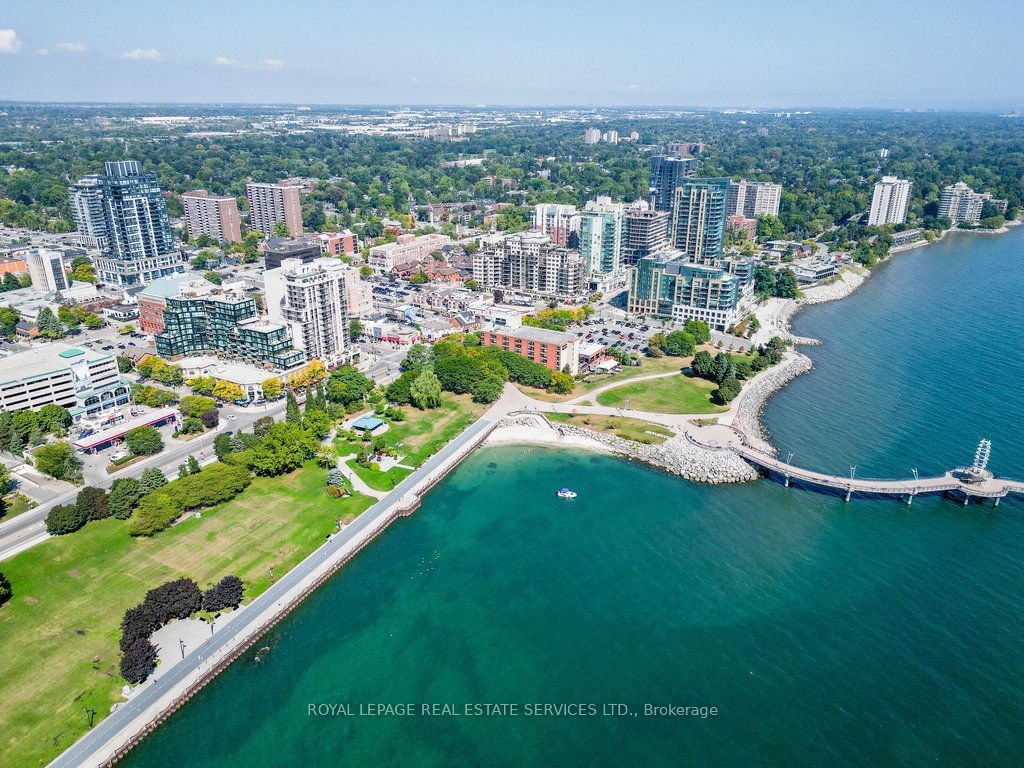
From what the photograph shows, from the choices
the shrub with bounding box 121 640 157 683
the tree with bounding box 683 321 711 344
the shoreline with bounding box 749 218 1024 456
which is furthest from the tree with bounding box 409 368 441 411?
the shrub with bounding box 121 640 157 683

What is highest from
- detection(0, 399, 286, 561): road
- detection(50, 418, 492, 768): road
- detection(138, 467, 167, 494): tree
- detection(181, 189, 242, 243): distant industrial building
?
detection(181, 189, 242, 243): distant industrial building

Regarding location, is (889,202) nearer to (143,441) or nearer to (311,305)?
(311,305)

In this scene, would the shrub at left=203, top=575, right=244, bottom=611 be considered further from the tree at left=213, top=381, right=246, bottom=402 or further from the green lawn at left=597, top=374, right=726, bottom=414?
the green lawn at left=597, top=374, right=726, bottom=414

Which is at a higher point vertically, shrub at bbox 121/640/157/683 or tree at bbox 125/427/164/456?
tree at bbox 125/427/164/456

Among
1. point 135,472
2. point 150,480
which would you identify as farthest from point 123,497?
point 135,472

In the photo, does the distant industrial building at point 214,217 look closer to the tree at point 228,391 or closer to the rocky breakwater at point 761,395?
the tree at point 228,391

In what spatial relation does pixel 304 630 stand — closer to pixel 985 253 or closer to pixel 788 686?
pixel 788 686
